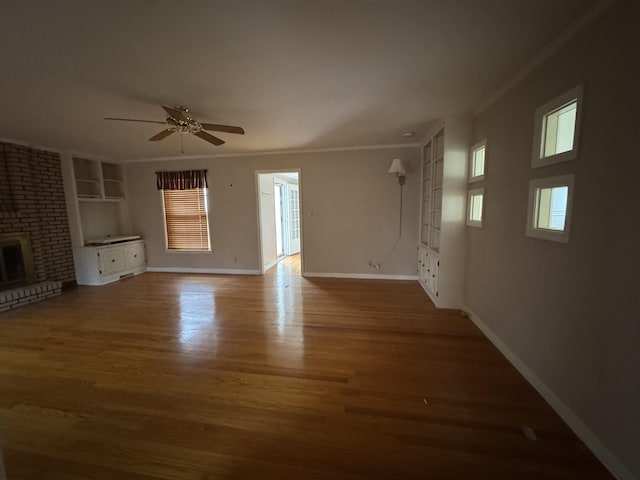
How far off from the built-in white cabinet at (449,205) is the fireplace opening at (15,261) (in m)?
6.29

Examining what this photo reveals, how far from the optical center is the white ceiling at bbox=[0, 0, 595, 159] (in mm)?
1479

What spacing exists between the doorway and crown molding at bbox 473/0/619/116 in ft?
11.2

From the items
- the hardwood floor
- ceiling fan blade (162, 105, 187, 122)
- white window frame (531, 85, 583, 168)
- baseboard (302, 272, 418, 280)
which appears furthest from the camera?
baseboard (302, 272, 418, 280)

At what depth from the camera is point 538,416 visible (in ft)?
5.72

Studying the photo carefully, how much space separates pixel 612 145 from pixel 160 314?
Result: 4.48 meters

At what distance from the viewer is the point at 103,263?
498cm

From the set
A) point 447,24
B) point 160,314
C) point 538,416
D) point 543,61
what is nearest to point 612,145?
point 543,61

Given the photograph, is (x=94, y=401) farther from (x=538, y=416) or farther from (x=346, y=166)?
(x=346, y=166)

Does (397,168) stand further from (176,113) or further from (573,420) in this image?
(573,420)

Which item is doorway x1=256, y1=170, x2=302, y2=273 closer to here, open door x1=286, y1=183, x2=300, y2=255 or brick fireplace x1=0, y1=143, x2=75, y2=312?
open door x1=286, y1=183, x2=300, y2=255

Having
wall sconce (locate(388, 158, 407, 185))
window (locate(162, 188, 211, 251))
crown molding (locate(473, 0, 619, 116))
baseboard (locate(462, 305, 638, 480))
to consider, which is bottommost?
baseboard (locate(462, 305, 638, 480))

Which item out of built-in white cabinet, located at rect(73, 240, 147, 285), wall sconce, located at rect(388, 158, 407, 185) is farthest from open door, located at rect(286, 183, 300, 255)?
built-in white cabinet, located at rect(73, 240, 147, 285)

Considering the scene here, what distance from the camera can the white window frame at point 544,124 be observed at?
163 centimetres

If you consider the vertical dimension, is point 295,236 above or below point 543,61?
below
